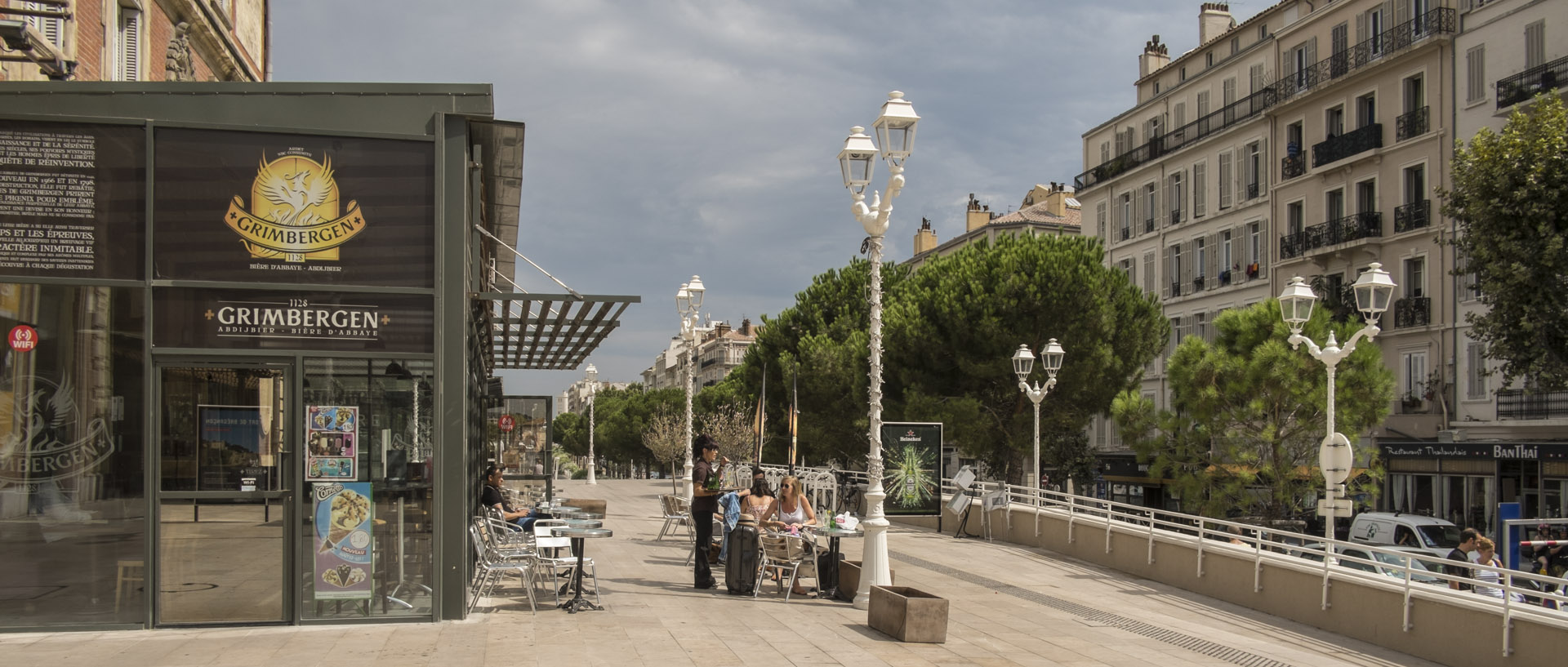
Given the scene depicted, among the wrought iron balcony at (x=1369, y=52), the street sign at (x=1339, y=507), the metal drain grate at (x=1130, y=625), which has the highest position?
the wrought iron balcony at (x=1369, y=52)

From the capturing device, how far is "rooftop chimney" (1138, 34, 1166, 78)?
4609 centimetres

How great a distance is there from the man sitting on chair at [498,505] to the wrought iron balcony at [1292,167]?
1120 inches

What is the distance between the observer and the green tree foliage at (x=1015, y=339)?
3397 centimetres

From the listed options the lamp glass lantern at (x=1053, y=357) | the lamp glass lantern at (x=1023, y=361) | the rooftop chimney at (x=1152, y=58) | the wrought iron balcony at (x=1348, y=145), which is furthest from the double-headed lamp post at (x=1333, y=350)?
the rooftop chimney at (x=1152, y=58)

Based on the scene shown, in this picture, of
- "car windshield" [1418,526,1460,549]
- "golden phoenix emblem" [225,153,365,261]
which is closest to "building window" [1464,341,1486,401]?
"car windshield" [1418,526,1460,549]

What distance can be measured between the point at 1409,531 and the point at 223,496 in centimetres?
2096

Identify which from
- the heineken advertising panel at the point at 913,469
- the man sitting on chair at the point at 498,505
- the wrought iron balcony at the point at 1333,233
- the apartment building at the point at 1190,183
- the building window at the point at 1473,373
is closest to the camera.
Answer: the man sitting on chair at the point at 498,505

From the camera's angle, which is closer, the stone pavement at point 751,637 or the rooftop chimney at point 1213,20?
the stone pavement at point 751,637

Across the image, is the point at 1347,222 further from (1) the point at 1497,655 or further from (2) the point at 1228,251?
(1) the point at 1497,655

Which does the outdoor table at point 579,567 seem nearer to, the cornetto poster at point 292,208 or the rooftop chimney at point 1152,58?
the cornetto poster at point 292,208

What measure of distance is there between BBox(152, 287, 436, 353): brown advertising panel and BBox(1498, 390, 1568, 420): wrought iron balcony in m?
25.8

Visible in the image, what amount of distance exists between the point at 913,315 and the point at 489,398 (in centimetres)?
1973

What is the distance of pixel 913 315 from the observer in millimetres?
36906

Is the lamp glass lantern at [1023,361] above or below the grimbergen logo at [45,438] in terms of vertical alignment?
above
